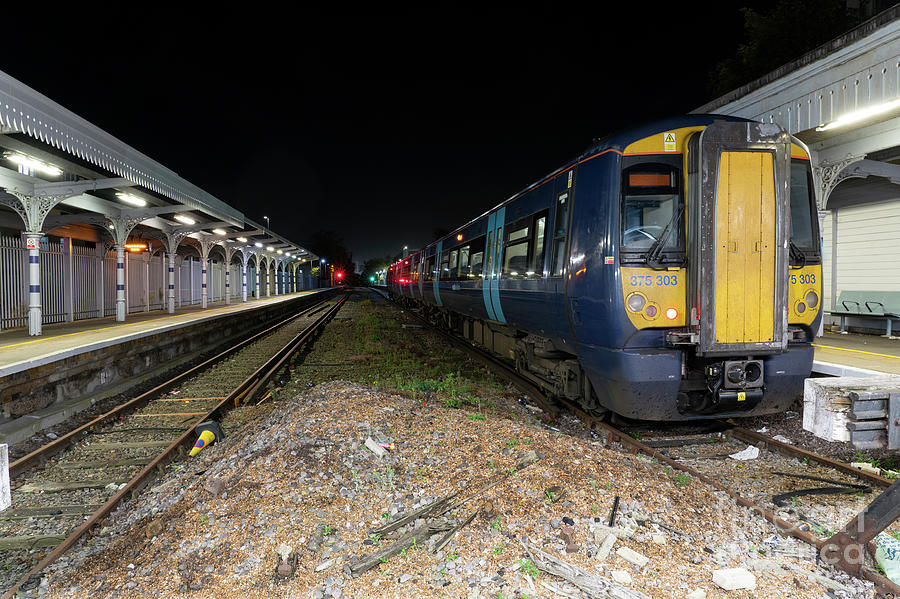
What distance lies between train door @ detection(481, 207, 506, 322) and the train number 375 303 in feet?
11.8

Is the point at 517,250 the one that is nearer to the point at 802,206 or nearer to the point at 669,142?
the point at 669,142

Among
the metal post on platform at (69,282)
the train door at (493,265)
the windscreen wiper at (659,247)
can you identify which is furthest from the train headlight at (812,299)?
the metal post on platform at (69,282)

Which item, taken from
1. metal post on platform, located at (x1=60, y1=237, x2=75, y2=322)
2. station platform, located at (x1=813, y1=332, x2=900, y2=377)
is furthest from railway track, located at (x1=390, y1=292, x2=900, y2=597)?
metal post on platform, located at (x1=60, y1=237, x2=75, y2=322)

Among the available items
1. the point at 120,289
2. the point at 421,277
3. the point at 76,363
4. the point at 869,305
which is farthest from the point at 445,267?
the point at 869,305

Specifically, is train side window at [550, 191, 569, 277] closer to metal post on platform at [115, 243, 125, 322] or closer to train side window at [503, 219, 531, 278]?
train side window at [503, 219, 531, 278]

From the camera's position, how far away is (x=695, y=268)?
4.46 m

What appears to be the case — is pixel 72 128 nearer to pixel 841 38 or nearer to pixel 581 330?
pixel 581 330

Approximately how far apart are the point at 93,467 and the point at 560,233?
615 cm

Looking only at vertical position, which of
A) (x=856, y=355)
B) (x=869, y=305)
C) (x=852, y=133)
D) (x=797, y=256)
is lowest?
(x=856, y=355)

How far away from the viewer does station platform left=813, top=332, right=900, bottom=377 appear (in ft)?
20.7

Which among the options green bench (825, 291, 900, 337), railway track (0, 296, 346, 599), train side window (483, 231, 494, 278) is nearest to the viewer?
railway track (0, 296, 346, 599)

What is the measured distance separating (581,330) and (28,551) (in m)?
Result: 5.31

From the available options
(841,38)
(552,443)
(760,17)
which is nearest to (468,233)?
(552,443)

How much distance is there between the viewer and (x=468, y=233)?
433 inches
